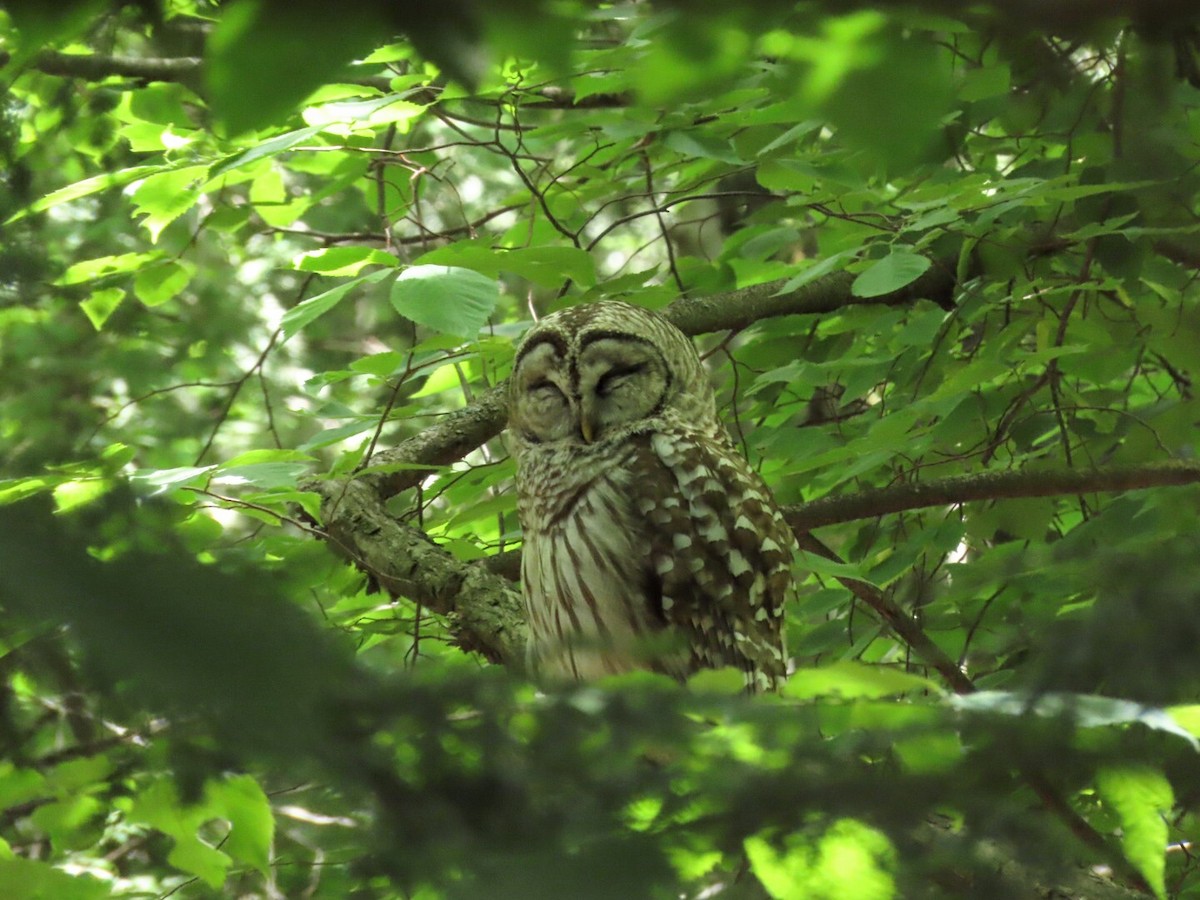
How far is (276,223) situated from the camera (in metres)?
4.23

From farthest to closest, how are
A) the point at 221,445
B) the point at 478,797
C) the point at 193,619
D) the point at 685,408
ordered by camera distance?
1. the point at 221,445
2. the point at 685,408
3. the point at 478,797
4. the point at 193,619

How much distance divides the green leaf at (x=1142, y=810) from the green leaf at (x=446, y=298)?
160cm

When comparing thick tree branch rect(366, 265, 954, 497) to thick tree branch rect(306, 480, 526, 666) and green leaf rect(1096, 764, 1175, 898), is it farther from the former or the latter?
green leaf rect(1096, 764, 1175, 898)

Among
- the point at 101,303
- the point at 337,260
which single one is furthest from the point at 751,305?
the point at 101,303

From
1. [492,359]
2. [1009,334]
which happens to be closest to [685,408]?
[492,359]

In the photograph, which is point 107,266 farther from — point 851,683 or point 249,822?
point 851,683

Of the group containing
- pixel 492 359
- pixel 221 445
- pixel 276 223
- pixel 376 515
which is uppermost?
pixel 276 223

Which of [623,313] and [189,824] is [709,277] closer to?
[623,313]

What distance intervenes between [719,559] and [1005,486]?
0.91 m

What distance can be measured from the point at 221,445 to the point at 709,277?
6.61m

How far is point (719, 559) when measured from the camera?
11.1 ft

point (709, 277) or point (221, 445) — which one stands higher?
point (709, 277)

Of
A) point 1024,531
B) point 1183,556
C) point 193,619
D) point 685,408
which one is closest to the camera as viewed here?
point 193,619

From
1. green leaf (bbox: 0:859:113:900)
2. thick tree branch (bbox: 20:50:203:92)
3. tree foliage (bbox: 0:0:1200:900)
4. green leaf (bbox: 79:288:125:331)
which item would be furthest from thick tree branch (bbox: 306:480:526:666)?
thick tree branch (bbox: 20:50:203:92)
